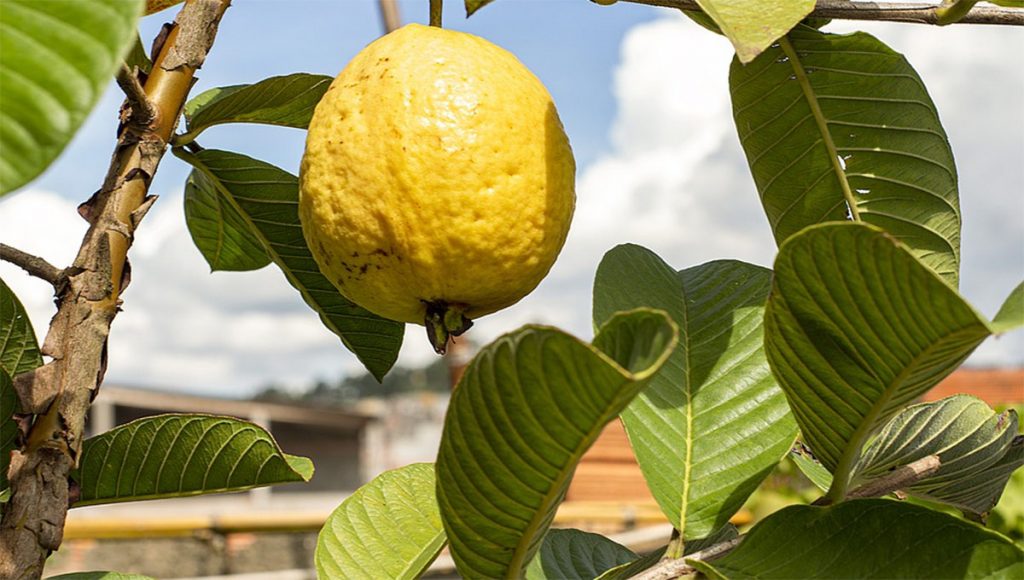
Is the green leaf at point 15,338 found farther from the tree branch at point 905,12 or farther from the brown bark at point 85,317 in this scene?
the tree branch at point 905,12

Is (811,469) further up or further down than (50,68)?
further down

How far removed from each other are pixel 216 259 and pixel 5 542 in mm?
503

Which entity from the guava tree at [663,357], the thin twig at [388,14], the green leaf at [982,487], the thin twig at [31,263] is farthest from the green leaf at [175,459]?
the thin twig at [388,14]

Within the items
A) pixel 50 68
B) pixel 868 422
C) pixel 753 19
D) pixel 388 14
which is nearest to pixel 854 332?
pixel 868 422

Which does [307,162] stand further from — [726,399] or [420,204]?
[726,399]

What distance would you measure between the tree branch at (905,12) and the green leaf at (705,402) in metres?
0.18

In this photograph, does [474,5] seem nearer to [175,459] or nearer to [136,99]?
[136,99]

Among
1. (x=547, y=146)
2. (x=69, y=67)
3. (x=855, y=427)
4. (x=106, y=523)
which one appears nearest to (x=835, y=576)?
(x=855, y=427)

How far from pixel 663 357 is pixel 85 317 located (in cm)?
38

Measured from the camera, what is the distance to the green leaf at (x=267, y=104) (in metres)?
0.75

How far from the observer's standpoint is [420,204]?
56 cm

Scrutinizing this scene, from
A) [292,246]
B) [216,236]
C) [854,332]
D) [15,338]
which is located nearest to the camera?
[854,332]

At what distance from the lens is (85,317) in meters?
0.61

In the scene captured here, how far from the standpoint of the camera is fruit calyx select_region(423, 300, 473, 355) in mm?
606
